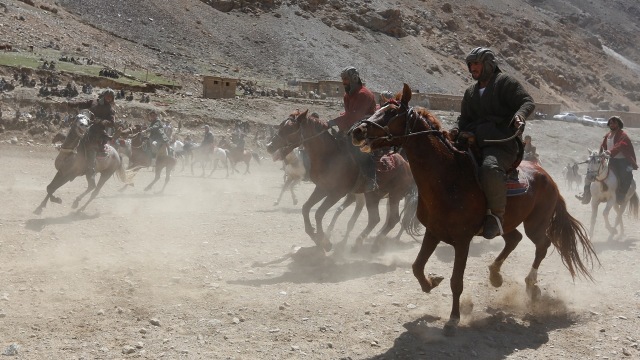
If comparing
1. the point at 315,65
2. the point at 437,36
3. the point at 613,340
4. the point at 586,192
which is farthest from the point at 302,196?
the point at 437,36

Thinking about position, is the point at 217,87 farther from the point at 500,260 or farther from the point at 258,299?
the point at 500,260

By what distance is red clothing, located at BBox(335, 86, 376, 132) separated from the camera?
1085cm

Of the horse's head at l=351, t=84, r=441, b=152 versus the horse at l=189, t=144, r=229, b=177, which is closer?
the horse's head at l=351, t=84, r=441, b=152

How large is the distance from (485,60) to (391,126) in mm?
1421

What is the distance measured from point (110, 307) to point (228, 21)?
79.7 m

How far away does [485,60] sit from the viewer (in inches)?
285

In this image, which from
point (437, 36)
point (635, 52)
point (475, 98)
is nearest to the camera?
point (475, 98)

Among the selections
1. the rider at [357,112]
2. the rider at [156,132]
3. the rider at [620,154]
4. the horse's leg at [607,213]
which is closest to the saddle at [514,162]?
the rider at [357,112]

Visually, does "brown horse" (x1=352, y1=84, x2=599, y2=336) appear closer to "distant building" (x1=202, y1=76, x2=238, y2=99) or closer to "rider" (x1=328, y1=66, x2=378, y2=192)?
"rider" (x1=328, y1=66, x2=378, y2=192)

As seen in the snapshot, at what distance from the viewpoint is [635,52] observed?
132500mm

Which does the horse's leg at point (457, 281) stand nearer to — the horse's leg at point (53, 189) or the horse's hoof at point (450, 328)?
the horse's hoof at point (450, 328)

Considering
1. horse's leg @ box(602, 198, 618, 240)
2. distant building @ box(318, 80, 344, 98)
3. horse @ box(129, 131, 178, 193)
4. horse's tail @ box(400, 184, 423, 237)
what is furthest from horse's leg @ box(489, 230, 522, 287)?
distant building @ box(318, 80, 344, 98)

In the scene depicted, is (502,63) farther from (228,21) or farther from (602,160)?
(602,160)

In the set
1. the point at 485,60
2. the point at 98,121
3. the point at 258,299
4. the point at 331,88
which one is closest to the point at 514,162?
the point at 485,60
